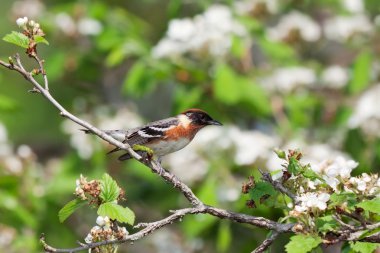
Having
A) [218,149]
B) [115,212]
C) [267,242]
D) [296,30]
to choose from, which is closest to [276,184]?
[267,242]

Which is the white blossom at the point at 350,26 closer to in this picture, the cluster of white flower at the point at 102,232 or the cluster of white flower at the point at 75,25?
the cluster of white flower at the point at 75,25

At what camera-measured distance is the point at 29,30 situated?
13.8ft

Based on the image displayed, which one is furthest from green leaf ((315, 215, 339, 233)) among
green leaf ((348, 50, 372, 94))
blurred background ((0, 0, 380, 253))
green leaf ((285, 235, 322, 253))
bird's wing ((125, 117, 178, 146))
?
green leaf ((348, 50, 372, 94))

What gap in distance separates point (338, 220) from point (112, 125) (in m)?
6.67

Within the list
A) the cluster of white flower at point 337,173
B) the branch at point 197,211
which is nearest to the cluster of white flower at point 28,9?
the branch at point 197,211

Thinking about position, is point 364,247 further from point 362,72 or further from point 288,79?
point 288,79

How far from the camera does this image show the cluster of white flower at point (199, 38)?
29.2ft

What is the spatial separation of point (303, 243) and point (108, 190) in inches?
42.0

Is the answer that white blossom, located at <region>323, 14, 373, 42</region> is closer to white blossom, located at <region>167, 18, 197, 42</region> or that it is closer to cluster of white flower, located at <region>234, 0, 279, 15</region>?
cluster of white flower, located at <region>234, 0, 279, 15</region>

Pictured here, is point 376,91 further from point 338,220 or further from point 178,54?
point 338,220

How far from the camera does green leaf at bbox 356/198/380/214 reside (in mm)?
3844

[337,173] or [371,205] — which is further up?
[337,173]

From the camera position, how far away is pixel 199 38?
29.2 ft

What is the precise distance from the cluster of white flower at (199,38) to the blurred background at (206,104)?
0.5 inches
